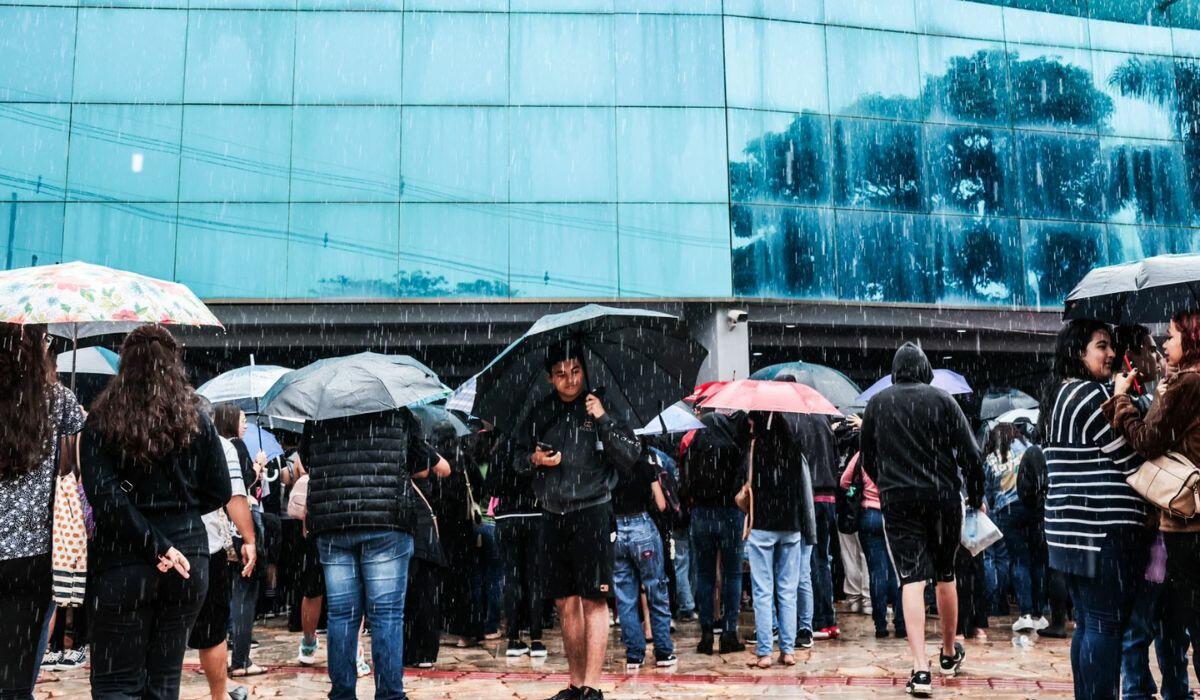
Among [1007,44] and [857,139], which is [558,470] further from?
[1007,44]

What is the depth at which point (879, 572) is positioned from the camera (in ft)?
32.0

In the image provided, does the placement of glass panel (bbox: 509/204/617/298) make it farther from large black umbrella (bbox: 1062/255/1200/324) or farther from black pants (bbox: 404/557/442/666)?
large black umbrella (bbox: 1062/255/1200/324)

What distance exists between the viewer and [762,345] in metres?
21.8

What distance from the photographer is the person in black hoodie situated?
6871 millimetres

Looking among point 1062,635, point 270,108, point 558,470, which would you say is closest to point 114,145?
point 270,108

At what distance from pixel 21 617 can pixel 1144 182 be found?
22933 mm

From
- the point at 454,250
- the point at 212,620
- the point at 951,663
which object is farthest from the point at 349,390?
the point at 454,250

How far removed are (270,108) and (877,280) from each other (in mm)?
11927

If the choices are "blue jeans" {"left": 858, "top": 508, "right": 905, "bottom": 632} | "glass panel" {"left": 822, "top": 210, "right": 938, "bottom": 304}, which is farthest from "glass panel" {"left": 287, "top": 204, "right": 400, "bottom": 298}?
"blue jeans" {"left": 858, "top": 508, "right": 905, "bottom": 632}

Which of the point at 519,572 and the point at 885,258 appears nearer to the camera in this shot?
the point at 519,572

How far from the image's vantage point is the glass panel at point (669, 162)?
65.1 ft

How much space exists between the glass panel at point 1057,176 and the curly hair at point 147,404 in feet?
64.6

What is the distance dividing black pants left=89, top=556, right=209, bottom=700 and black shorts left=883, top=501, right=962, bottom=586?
14.4 ft

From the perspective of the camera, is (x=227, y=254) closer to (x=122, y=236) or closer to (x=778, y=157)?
(x=122, y=236)
